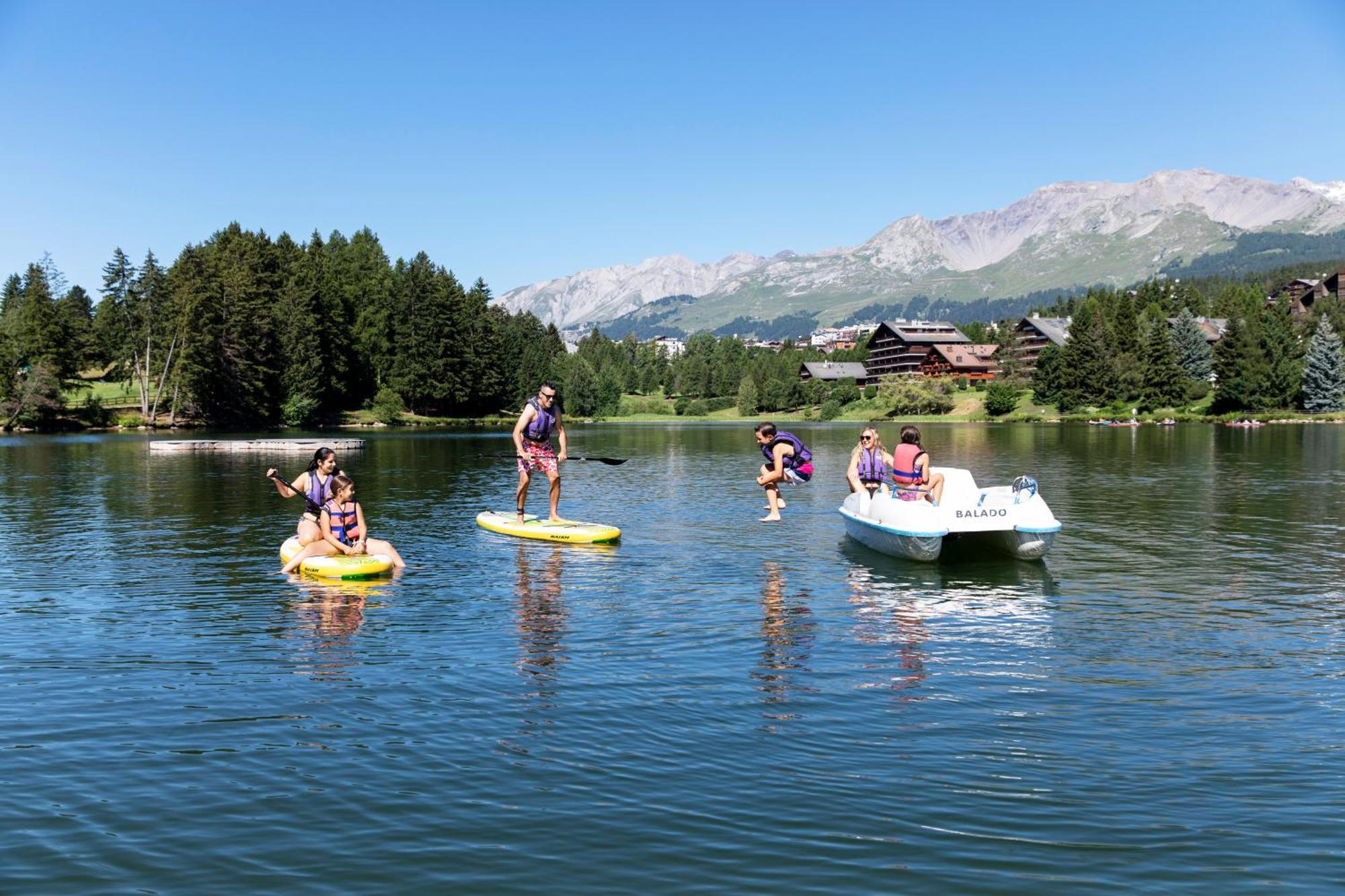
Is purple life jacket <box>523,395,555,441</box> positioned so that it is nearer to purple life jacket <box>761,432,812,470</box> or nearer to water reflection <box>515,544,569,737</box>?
water reflection <box>515,544,569,737</box>

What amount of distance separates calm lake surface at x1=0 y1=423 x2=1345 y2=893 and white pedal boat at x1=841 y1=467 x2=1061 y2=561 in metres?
0.65

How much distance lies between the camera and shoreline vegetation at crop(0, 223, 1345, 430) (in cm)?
11400

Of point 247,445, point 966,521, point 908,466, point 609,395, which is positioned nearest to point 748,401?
point 609,395

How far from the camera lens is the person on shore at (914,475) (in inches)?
944

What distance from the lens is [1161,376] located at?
136500 millimetres

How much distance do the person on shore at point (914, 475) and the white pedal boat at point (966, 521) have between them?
0.41m

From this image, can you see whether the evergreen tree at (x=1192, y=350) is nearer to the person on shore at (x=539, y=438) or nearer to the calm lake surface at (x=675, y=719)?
the calm lake surface at (x=675, y=719)

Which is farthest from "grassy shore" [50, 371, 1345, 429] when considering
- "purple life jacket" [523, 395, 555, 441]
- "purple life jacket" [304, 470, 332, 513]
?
"purple life jacket" [304, 470, 332, 513]

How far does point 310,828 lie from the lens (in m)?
8.89

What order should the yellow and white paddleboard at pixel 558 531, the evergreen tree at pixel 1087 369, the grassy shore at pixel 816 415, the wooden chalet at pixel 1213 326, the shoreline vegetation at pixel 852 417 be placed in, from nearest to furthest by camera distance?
the yellow and white paddleboard at pixel 558 531
the shoreline vegetation at pixel 852 417
the grassy shore at pixel 816 415
the evergreen tree at pixel 1087 369
the wooden chalet at pixel 1213 326

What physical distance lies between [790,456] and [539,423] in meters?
6.31

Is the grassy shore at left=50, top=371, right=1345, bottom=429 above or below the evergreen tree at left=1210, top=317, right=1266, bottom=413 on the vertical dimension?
below

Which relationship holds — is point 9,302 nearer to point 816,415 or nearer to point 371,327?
point 371,327

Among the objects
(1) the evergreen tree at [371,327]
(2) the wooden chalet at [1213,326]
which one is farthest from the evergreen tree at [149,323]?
(2) the wooden chalet at [1213,326]
